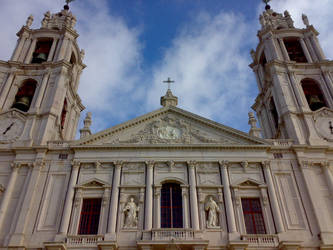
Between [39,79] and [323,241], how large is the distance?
2141 centimetres

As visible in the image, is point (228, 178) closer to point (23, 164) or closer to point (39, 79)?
point (23, 164)

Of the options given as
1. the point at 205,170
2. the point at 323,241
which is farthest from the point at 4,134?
the point at 323,241

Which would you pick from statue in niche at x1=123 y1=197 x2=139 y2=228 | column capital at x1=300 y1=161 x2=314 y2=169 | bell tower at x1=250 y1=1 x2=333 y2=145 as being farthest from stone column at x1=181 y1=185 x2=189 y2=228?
bell tower at x1=250 y1=1 x2=333 y2=145

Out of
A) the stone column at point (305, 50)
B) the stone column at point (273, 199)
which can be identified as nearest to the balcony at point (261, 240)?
the stone column at point (273, 199)

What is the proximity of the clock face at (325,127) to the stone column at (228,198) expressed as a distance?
7090 mm

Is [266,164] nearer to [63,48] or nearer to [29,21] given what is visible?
[63,48]

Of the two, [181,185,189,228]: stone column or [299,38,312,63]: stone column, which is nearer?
[181,185,189,228]: stone column

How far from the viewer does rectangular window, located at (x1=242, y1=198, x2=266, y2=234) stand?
17.8 meters

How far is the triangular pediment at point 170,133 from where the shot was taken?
21.3m

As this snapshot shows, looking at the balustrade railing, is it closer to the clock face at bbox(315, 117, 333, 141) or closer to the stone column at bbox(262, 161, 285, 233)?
the stone column at bbox(262, 161, 285, 233)

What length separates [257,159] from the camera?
20.4 meters

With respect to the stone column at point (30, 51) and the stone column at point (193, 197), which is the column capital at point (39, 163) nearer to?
the stone column at point (193, 197)

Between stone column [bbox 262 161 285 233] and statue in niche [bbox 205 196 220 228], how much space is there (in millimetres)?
2917

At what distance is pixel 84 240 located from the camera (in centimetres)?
1686
